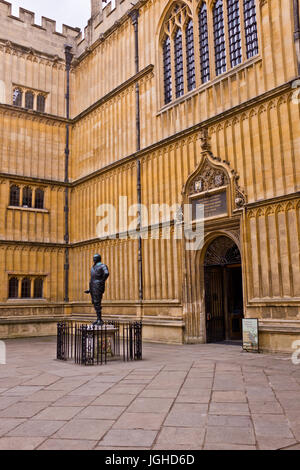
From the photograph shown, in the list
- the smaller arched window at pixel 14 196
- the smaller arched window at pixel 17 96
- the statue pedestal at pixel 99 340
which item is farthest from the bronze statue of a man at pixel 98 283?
the smaller arched window at pixel 17 96

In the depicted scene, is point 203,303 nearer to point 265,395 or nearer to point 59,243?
point 265,395

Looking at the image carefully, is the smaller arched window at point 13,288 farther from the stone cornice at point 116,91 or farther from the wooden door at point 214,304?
the wooden door at point 214,304

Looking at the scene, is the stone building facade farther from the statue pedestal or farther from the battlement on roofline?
the statue pedestal

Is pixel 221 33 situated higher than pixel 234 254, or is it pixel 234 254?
pixel 221 33

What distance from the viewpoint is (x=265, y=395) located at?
21.8 feet

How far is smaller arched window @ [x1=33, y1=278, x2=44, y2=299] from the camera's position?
65.9 ft

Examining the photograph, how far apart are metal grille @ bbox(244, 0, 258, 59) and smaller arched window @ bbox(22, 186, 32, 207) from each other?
12035mm

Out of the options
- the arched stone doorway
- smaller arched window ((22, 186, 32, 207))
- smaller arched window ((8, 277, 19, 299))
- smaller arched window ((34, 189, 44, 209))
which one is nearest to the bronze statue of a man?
the arched stone doorway

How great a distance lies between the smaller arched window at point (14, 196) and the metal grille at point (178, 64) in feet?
29.6

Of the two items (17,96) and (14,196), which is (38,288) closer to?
(14,196)

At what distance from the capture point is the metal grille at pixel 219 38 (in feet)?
47.1

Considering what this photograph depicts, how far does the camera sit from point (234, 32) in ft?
46.1

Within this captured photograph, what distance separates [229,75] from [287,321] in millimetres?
7950
